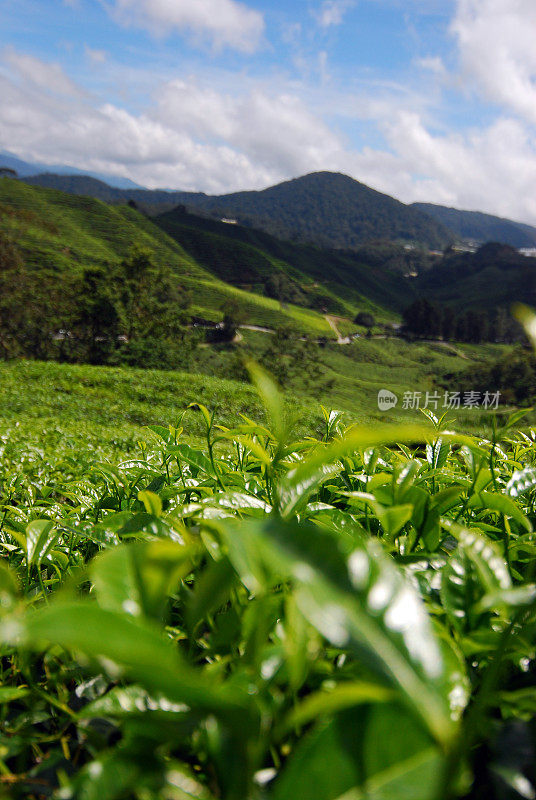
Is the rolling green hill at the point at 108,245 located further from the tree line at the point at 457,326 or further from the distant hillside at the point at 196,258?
the tree line at the point at 457,326

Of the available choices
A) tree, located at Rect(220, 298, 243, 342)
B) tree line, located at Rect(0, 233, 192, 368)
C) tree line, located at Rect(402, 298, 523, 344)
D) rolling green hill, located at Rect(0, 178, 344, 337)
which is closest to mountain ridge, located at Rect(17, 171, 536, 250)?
rolling green hill, located at Rect(0, 178, 344, 337)

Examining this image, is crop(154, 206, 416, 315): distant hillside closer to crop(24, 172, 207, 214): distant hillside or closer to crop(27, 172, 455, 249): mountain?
crop(27, 172, 455, 249): mountain

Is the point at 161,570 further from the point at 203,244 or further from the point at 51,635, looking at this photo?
the point at 203,244

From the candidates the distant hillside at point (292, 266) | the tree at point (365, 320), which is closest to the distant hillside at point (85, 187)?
the distant hillside at point (292, 266)

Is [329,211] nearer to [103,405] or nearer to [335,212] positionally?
[335,212]

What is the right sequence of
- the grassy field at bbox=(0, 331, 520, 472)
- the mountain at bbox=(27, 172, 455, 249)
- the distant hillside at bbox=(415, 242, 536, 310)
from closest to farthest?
the grassy field at bbox=(0, 331, 520, 472)
the distant hillside at bbox=(415, 242, 536, 310)
the mountain at bbox=(27, 172, 455, 249)

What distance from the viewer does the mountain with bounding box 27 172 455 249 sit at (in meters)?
148

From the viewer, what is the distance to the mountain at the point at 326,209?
14825 cm

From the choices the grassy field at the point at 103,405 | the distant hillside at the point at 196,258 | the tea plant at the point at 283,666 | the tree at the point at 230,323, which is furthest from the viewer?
the distant hillside at the point at 196,258

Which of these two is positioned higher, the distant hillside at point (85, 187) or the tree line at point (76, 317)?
the distant hillside at point (85, 187)

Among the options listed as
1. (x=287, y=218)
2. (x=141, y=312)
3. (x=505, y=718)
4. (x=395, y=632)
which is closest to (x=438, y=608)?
(x=505, y=718)

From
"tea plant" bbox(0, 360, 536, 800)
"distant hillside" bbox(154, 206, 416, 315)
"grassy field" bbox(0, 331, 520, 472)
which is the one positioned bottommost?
"grassy field" bbox(0, 331, 520, 472)

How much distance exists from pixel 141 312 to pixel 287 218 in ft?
484

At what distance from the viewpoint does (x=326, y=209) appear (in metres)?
→ 164
